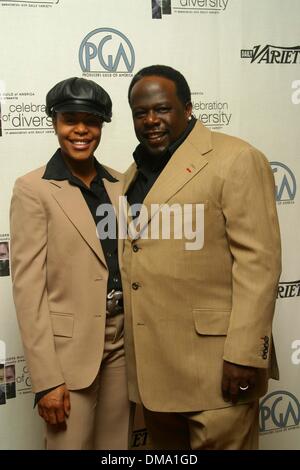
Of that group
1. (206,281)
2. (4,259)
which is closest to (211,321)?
(206,281)

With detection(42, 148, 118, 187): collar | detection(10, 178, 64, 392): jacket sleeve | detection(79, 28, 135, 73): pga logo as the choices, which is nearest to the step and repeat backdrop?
detection(79, 28, 135, 73): pga logo

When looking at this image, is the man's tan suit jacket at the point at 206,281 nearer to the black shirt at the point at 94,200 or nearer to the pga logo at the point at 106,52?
the black shirt at the point at 94,200

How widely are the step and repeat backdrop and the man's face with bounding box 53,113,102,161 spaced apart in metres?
0.55

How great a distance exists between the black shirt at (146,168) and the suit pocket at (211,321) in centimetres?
35

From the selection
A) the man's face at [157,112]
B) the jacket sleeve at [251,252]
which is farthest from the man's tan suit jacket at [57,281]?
the jacket sleeve at [251,252]

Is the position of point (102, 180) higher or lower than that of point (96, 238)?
higher

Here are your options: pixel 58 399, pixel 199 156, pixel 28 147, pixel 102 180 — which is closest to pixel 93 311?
pixel 58 399

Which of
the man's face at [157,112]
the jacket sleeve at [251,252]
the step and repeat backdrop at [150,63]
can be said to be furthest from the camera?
the step and repeat backdrop at [150,63]

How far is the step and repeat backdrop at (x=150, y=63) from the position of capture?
1979mm
